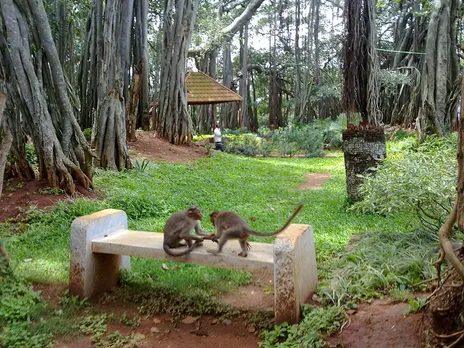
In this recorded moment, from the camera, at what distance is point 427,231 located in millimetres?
4977

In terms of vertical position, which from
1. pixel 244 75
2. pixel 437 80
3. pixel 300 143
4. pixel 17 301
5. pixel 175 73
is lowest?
pixel 17 301

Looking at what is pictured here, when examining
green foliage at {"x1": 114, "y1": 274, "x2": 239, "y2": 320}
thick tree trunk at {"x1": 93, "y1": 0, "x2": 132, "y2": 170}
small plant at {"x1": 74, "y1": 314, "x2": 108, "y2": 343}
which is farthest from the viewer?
thick tree trunk at {"x1": 93, "y1": 0, "x2": 132, "y2": 170}

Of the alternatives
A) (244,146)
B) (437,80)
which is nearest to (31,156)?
(244,146)

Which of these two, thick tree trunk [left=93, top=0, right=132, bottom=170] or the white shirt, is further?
the white shirt

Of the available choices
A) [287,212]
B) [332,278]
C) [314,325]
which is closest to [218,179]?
[287,212]

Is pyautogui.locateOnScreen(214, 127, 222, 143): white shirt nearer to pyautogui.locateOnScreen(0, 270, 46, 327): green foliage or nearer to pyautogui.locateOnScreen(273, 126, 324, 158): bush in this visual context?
pyautogui.locateOnScreen(273, 126, 324, 158): bush

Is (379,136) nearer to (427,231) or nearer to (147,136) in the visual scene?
(427,231)

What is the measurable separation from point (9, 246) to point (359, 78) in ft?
20.2

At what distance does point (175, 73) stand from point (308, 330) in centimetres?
1183

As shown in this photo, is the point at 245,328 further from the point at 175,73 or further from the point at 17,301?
the point at 175,73

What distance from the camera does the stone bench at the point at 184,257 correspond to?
140 inches

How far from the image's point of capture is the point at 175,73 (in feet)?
46.1

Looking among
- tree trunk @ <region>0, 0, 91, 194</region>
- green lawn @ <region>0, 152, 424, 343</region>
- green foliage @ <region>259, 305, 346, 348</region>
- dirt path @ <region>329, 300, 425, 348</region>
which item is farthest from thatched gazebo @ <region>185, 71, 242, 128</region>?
dirt path @ <region>329, 300, 425, 348</region>

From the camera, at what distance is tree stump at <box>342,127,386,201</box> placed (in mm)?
7500
